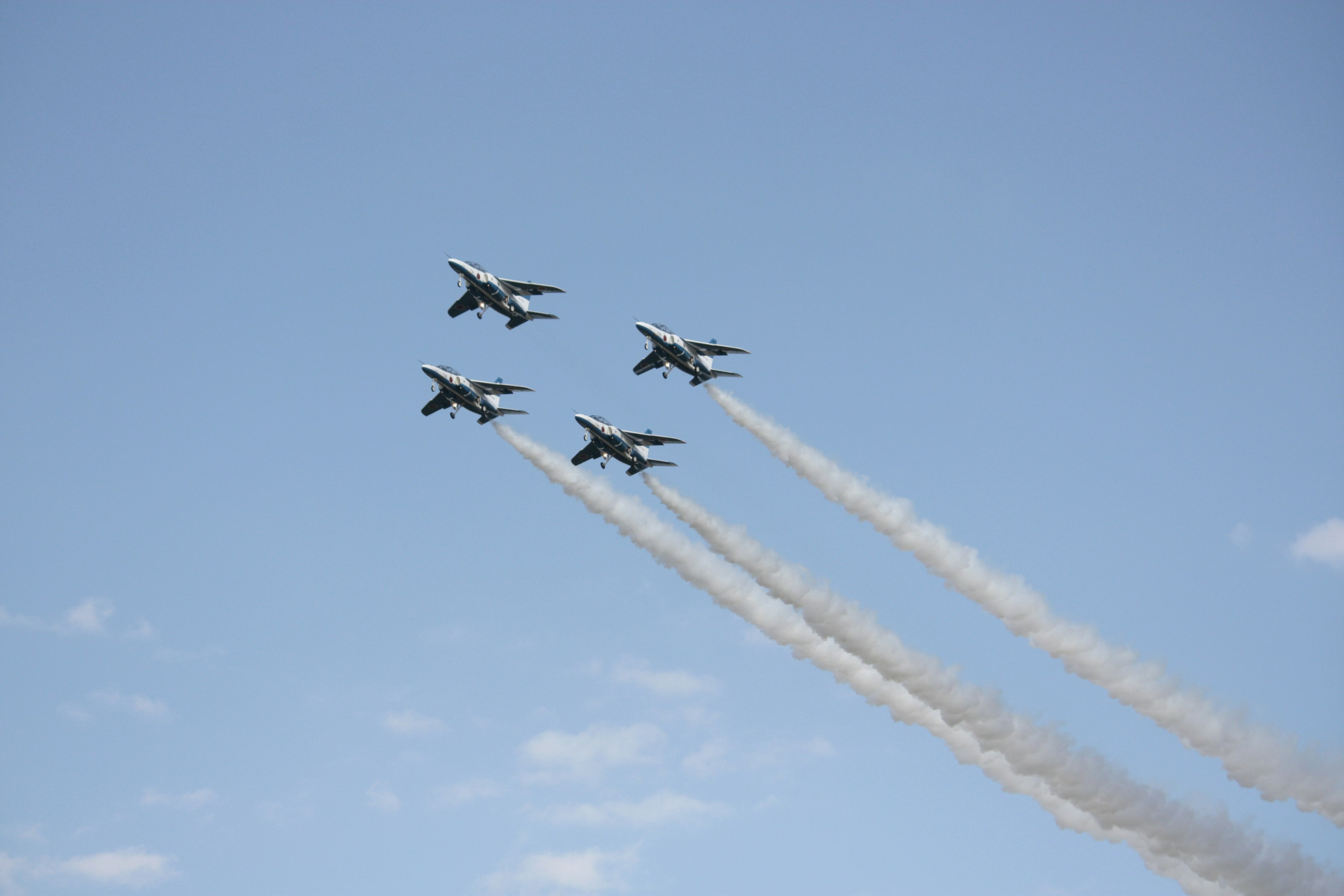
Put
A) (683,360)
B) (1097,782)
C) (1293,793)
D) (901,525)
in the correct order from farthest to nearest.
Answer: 1. (683,360)
2. (901,525)
3. (1097,782)
4. (1293,793)

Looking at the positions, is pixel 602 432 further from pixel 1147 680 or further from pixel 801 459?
pixel 1147 680

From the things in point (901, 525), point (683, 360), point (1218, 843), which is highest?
point (683, 360)

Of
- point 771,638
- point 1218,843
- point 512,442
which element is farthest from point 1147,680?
point 512,442

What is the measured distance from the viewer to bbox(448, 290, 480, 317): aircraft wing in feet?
319

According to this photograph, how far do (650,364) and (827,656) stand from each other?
24.1 m

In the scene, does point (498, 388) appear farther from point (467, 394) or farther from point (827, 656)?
point (827, 656)

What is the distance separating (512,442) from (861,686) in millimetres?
30171

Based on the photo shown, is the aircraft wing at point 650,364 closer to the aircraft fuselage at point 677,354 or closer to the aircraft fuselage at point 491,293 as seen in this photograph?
the aircraft fuselage at point 677,354

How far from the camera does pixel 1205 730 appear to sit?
263 ft

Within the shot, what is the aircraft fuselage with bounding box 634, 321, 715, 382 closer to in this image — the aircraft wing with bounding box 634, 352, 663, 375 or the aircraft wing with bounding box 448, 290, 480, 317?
the aircraft wing with bounding box 634, 352, 663, 375

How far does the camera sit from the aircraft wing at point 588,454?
95500 millimetres

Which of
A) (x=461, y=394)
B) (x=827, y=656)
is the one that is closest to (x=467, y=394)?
(x=461, y=394)

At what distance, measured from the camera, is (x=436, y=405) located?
9731 centimetres

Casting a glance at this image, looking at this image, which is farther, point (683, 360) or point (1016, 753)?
point (683, 360)
